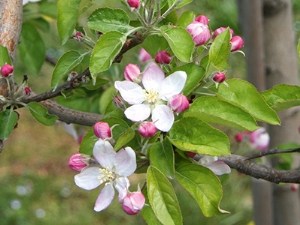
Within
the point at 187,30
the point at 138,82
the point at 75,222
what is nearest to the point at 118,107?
the point at 138,82

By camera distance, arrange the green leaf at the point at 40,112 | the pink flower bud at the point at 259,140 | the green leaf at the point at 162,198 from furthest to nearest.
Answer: the pink flower bud at the point at 259,140 < the green leaf at the point at 40,112 < the green leaf at the point at 162,198

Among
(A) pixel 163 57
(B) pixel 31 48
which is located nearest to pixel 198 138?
(A) pixel 163 57

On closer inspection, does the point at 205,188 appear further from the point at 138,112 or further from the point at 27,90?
the point at 27,90

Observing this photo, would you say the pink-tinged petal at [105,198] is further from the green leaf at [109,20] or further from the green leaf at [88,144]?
the green leaf at [109,20]

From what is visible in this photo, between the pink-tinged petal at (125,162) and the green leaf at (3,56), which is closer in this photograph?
the pink-tinged petal at (125,162)

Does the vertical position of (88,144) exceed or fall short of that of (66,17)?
it falls short

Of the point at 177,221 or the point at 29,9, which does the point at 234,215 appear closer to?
the point at 29,9

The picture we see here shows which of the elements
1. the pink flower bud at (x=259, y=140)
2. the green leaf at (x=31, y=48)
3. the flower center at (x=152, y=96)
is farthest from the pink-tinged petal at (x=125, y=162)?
the pink flower bud at (x=259, y=140)

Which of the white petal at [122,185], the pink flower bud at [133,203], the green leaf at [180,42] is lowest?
the white petal at [122,185]
